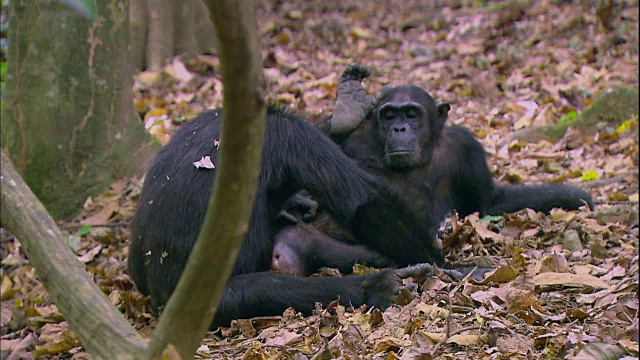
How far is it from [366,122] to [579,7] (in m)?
6.80

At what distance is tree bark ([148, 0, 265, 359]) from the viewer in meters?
1.92

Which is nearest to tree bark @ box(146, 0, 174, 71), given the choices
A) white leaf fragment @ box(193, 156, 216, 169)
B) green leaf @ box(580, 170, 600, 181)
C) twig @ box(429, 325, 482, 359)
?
green leaf @ box(580, 170, 600, 181)

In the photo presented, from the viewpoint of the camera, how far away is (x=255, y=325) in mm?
4621

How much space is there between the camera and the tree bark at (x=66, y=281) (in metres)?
Answer: 2.90

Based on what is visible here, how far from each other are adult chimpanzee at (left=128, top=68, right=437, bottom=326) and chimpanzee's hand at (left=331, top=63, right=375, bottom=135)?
801 mm

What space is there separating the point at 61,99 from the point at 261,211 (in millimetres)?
2985

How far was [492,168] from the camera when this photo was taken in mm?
7453

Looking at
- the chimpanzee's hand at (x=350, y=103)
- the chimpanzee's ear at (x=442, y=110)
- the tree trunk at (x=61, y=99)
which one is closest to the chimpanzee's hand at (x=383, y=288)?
the chimpanzee's hand at (x=350, y=103)

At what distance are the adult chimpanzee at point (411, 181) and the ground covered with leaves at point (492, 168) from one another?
19 centimetres

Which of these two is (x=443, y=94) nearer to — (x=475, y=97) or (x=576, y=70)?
(x=475, y=97)


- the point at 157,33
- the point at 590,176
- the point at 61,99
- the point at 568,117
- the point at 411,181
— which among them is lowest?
the point at 590,176

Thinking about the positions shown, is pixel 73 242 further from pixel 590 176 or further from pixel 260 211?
pixel 590 176

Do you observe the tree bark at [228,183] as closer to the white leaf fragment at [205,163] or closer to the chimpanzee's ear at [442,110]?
the white leaf fragment at [205,163]

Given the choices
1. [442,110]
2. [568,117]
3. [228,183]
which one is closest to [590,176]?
[568,117]
